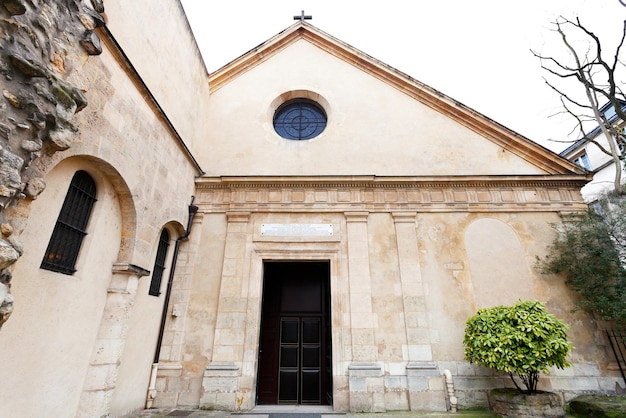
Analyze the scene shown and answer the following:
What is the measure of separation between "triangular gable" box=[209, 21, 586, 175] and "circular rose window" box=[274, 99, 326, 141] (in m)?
1.70

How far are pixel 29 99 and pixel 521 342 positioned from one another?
25.1ft

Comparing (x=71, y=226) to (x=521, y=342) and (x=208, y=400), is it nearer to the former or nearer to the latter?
(x=208, y=400)

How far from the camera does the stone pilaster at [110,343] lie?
4.37 metres

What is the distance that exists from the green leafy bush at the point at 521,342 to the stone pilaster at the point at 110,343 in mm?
6067

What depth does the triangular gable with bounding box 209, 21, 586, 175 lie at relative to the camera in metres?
7.82

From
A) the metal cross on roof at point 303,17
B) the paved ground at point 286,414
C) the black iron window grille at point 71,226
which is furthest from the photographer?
the metal cross on roof at point 303,17

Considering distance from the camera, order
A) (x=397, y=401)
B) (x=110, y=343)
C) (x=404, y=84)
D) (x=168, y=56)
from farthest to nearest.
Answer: (x=404, y=84)
(x=168, y=56)
(x=397, y=401)
(x=110, y=343)

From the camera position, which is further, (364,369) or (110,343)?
(364,369)

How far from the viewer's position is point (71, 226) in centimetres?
429

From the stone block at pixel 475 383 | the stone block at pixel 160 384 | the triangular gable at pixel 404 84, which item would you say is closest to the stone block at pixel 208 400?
the stone block at pixel 160 384

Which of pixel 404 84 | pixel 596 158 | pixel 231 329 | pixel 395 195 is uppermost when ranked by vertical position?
pixel 596 158

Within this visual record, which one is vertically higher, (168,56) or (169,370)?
(168,56)

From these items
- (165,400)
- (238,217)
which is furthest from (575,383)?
(165,400)

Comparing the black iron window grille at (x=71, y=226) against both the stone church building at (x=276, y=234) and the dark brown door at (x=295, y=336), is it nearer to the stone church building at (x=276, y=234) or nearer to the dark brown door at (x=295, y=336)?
the stone church building at (x=276, y=234)
